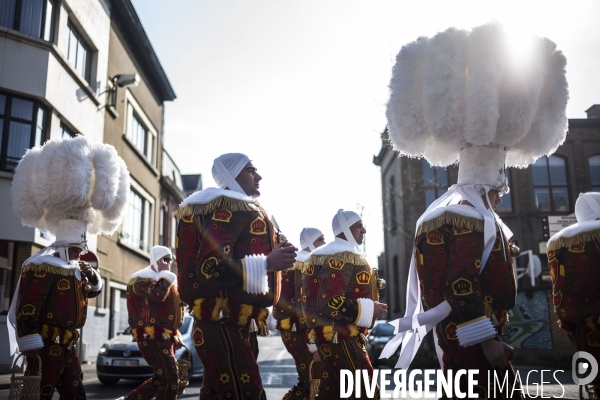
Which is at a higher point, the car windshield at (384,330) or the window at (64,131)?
the window at (64,131)

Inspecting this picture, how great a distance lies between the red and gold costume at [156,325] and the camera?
656 cm

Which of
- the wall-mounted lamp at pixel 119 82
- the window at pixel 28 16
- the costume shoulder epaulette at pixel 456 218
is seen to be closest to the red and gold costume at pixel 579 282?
the costume shoulder epaulette at pixel 456 218

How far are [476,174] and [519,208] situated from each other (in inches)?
1057

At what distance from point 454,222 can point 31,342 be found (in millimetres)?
3750

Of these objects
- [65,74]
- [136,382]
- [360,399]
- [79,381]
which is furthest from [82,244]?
[65,74]

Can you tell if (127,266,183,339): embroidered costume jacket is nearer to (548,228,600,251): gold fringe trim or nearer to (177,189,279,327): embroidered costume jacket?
(177,189,279,327): embroidered costume jacket

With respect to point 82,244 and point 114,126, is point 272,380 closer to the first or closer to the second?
point 82,244

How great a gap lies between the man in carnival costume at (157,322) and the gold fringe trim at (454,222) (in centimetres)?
428

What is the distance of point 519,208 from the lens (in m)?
28.7

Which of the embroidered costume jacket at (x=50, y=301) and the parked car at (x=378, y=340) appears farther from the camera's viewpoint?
the parked car at (x=378, y=340)

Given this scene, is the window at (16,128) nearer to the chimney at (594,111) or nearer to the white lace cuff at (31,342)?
the white lace cuff at (31,342)

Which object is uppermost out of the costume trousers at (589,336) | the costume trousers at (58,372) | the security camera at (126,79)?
the security camera at (126,79)

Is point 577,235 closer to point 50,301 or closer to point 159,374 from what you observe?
point 159,374

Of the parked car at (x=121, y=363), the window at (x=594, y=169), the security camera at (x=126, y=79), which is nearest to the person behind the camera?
the parked car at (x=121, y=363)
